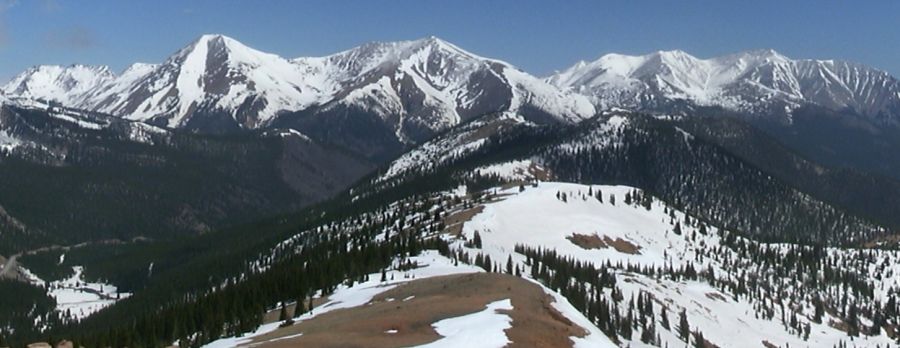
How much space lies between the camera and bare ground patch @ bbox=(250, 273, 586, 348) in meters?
89.1

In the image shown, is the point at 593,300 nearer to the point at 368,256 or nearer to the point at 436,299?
the point at 368,256

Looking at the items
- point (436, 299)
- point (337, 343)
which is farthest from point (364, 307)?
point (337, 343)

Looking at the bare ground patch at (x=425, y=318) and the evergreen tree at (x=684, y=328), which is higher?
the bare ground patch at (x=425, y=318)

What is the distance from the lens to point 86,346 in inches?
4018

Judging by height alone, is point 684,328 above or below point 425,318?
below

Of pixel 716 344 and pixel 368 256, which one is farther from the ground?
pixel 368 256

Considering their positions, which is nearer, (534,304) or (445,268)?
(534,304)

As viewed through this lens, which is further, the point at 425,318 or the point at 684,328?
the point at 684,328

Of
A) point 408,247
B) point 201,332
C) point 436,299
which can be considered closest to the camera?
point 436,299

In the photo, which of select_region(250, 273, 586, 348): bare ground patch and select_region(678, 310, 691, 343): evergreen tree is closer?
select_region(250, 273, 586, 348): bare ground patch

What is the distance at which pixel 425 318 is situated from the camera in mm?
98750

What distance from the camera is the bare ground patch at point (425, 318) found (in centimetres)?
8906

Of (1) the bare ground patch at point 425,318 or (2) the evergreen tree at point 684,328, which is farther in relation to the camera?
(2) the evergreen tree at point 684,328

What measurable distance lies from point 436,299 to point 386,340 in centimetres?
2408
